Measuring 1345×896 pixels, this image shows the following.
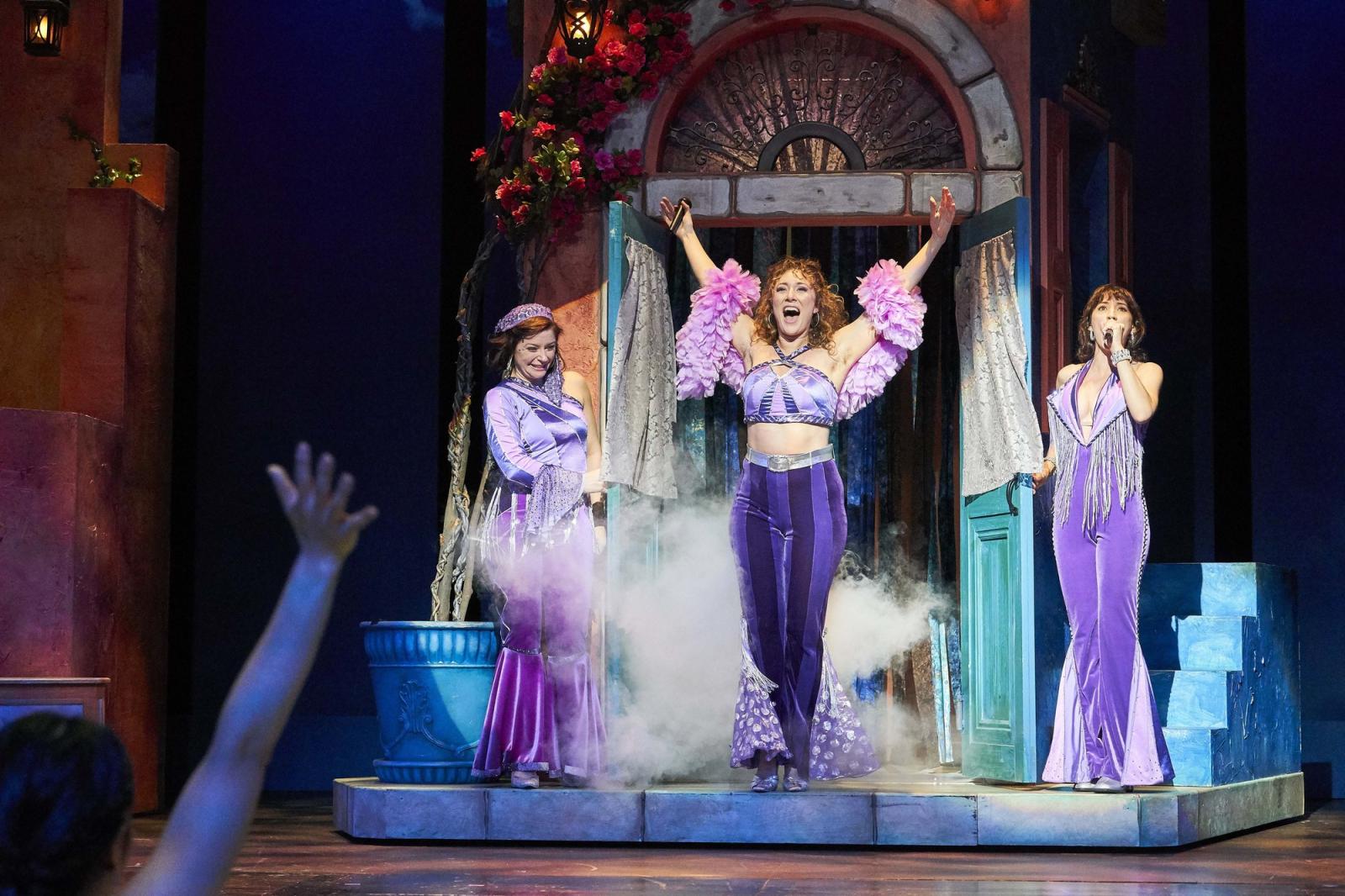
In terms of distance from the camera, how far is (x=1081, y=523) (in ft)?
18.5

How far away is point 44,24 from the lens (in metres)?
7.08

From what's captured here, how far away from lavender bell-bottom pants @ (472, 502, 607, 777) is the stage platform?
0.46ft

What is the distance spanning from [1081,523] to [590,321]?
1930mm

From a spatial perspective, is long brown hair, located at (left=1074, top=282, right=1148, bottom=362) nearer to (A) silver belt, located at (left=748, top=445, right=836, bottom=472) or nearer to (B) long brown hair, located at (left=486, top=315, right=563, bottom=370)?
(A) silver belt, located at (left=748, top=445, right=836, bottom=472)

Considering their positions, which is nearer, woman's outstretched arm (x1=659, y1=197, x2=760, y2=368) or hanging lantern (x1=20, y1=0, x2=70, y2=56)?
woman's outstretched arm (x1=659, y1=197, x2=760, y2=368)

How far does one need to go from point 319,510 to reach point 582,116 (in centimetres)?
526

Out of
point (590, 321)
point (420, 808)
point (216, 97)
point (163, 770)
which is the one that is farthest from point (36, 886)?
point (216, 97)

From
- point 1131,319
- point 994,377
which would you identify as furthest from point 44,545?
point 1131,319

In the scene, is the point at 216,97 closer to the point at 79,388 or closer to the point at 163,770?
the point at 79,388

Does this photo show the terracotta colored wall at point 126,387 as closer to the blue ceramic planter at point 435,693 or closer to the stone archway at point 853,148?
the blue ceramic planter at point 435,693

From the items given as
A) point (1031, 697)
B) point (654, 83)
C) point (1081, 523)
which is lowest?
point (1031, 697)

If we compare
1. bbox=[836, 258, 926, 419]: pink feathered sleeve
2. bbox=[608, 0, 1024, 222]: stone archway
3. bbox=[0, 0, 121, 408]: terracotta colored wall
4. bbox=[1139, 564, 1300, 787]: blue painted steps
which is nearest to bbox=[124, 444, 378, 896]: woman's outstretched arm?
bbox=[836, 258, 926, 419]: pink feathered sleeve

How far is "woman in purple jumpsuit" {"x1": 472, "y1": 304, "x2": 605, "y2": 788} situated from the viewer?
18.7 ft

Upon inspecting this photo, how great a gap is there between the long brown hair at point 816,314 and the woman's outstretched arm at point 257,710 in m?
4.49
